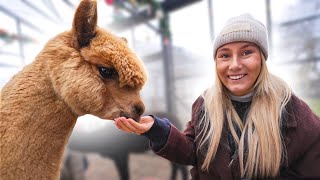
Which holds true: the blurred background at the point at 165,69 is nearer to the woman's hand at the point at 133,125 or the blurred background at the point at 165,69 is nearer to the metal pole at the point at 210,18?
the metal pole at the point at 210,18

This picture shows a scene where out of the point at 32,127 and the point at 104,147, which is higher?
the point at 32,127

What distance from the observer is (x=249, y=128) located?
1.03 m

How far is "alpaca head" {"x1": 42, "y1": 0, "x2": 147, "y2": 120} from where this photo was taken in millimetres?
749

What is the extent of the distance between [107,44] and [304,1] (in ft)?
6.73

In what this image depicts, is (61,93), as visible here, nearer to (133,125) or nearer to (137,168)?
(133,125)

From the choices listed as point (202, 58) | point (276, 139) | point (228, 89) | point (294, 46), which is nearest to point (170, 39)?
point (202, 58)

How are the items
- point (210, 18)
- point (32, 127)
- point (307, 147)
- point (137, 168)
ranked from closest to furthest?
point (32, 127) < point (307, 147) < point (210, 18) < point (137, 168)

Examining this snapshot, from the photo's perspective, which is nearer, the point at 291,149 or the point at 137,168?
the point at 291,149

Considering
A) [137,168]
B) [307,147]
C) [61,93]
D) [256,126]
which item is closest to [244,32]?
[256,126]

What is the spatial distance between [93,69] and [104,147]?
5.74 ft

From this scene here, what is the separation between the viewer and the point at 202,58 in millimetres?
2393

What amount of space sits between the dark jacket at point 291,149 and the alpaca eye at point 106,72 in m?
0.33

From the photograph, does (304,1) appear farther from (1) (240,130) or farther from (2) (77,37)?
(2) (77,37)

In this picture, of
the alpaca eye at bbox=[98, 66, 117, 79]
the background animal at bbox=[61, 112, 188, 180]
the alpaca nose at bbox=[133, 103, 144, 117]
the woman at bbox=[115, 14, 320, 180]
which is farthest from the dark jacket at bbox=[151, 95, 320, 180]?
the background animal at bbox=[61, 112, 188, 180]
